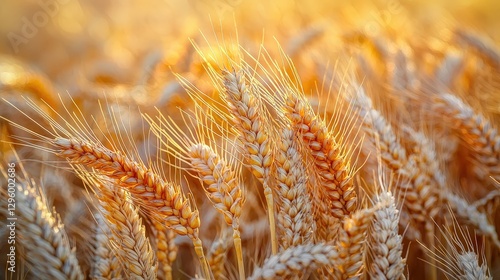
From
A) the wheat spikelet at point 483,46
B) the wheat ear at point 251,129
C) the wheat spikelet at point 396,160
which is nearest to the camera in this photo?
the wheat ear at point 251,129

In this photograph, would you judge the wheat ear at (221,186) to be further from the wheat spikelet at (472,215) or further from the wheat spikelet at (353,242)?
the wheat spikelet at (472,215)

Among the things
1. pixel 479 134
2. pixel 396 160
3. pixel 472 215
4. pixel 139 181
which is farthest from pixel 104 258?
pixel 479 134

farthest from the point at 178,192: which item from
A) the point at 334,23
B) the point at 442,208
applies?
the point at 334,23

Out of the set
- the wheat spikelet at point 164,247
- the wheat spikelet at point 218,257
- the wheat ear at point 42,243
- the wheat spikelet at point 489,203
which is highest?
the wheat ear at point 42,243

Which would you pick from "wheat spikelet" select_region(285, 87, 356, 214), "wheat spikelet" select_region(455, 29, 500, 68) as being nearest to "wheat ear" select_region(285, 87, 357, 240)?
"wheat spikelet" select_region(285, 87, 356, 214)

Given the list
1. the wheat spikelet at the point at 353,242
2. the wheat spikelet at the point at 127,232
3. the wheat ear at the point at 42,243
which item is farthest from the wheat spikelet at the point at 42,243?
the wheat spikelet at the point at 353,242

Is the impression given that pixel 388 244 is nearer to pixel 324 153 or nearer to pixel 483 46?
pixel 324 153

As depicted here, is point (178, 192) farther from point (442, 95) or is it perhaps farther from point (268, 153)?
point (442, 95)

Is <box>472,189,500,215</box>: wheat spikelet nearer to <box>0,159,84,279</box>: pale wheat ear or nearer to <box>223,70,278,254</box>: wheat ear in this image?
<box>223,70,278,254</box>: wheat ear
